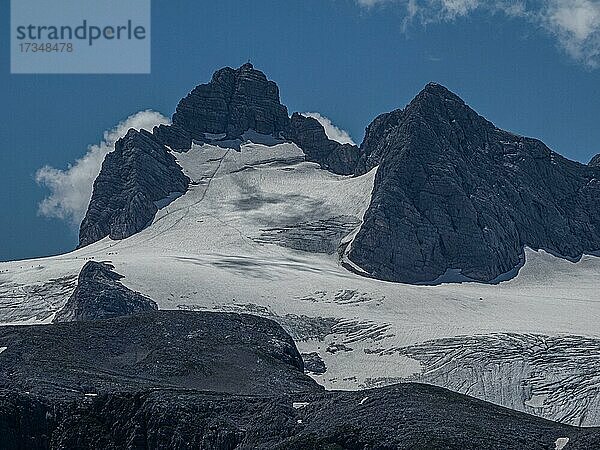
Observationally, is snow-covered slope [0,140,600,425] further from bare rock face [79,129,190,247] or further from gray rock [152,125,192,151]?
gray rock [152,125,192,151]

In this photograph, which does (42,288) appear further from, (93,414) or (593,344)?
(93,414)

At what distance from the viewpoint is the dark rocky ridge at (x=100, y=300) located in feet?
315

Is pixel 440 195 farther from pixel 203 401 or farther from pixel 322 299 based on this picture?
pixel 203 401

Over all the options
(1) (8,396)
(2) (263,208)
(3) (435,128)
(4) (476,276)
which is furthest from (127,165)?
(1) (8,396)

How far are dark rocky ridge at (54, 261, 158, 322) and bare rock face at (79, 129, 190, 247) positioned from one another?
60.9 meters

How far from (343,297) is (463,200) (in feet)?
158

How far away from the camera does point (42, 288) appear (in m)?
109

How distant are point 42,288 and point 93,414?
3279 inches

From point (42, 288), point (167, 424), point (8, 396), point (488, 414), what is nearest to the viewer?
point (488, 414)

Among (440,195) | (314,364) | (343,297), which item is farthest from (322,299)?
(440,195)

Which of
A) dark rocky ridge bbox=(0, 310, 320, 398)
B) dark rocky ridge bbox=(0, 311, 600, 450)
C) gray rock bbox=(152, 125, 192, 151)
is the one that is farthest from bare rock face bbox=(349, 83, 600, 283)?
dark rocky ridge bbox=(0, 311, 600, 450)

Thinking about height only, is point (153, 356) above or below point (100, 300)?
above

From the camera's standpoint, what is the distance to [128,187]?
170250mm

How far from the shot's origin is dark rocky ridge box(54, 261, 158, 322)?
96.1 meters
